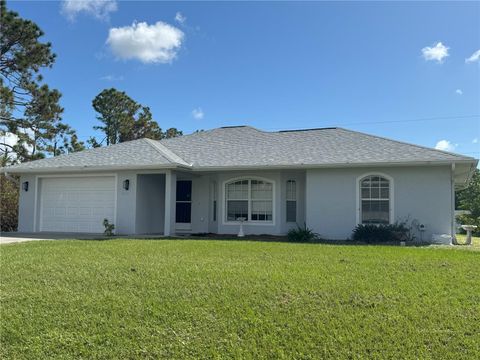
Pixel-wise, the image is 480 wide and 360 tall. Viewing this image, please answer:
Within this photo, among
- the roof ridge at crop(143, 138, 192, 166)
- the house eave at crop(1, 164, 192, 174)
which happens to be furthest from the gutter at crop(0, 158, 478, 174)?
the roof ridge at crop(143, 138, 192, 166)

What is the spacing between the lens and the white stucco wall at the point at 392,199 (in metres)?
15.0

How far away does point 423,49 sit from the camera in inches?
703

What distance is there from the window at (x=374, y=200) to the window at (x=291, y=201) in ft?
9.04

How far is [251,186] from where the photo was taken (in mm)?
18016

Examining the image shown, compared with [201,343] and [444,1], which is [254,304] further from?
[444,1]

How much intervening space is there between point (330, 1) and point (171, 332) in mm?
13206

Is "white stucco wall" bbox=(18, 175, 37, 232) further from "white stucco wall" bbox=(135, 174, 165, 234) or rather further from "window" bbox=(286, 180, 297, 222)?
"window" bbox=(286, 180, 297, 222)

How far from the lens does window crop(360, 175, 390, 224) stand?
51.3 ft

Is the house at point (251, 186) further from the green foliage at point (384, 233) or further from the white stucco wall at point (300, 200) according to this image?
the green foliage at point (384, 233)

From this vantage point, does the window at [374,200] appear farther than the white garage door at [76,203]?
No

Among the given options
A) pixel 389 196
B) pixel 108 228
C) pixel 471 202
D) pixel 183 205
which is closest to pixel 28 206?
pixel 108 228

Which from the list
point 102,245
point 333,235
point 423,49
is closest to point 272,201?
point 333,235

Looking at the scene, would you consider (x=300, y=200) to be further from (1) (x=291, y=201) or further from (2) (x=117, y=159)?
(2) (x=117, y=159)

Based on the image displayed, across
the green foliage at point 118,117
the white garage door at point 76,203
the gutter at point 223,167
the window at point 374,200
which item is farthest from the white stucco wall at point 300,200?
the green foliage at point 118,117
